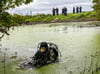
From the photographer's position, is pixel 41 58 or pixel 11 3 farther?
pixel 11 3

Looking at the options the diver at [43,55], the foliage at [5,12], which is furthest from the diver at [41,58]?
the foliage at [5,12]

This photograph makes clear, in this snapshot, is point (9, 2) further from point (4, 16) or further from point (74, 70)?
point (74, 70)

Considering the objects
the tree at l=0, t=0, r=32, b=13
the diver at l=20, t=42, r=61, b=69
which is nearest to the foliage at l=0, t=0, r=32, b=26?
→ the tree at l=0, t=0, r=32, b=13

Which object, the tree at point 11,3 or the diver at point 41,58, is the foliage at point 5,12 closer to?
the tree at point 11,3

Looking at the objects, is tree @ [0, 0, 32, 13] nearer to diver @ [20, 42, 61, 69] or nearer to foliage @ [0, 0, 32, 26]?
foliage @ [0, 0, 32, 26]

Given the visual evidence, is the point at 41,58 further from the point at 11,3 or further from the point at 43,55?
the point at 11,3

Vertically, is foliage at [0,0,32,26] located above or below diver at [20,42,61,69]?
above

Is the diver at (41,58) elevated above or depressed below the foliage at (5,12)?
below

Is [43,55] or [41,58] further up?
[43,55]

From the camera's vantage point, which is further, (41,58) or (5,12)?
(5,12)

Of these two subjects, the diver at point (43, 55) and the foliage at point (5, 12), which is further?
the foliage at point (5, 12)

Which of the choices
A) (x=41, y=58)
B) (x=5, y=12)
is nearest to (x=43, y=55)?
(x=41, y=58)

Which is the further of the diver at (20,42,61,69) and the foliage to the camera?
the foliage

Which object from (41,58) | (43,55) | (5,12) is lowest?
(41,58)
